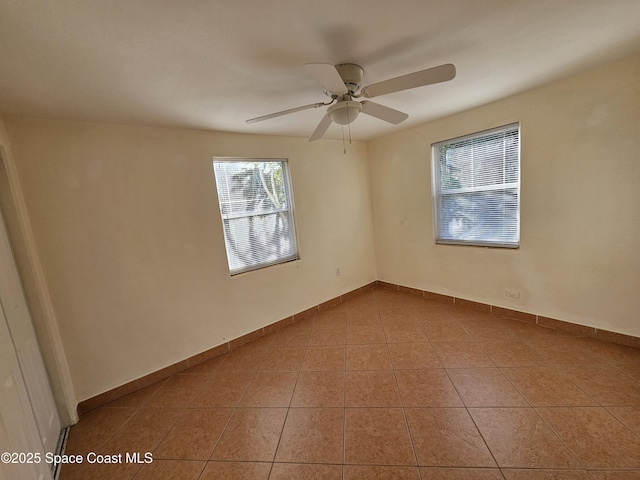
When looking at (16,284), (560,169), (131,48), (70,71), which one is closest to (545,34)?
(560,169)

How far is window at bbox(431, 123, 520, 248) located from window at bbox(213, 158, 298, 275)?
1.86 metres

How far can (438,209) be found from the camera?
315 centimetres

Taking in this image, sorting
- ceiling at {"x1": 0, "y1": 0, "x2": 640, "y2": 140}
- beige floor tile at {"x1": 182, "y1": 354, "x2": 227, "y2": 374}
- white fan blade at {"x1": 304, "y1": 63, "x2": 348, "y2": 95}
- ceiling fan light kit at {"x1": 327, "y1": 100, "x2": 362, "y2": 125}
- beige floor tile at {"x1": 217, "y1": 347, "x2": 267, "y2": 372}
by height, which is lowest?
beige floor tile at {"x1": 217, "y1": 347, "x2": 267, "y2": 372}

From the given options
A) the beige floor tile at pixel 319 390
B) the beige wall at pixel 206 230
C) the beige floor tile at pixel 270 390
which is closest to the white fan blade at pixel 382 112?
the beige wall at pixel 206 230

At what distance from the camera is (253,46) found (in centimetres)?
125

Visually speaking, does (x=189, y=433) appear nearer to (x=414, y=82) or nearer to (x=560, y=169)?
(x=414, y=82)

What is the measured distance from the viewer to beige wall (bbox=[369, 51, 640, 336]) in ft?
6.29

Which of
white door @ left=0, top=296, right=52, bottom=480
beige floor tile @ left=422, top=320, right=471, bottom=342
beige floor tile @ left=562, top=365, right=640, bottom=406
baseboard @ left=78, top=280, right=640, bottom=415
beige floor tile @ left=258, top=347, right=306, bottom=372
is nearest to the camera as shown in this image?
white door @ left=0, top=296, right=52, bottom=480

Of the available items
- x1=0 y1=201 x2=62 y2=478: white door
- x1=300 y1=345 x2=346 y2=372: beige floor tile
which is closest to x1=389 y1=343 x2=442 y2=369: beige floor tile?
x1=300 y1=345 x2=346 y2=372: beige floor tile

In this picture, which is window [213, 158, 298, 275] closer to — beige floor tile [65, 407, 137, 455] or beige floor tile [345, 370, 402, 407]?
beige floor tile [65, 407, 137, 455]

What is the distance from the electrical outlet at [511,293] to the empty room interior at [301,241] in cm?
1

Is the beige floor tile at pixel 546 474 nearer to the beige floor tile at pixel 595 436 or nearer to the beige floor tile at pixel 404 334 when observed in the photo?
the beige floor tile at pixel 595 436

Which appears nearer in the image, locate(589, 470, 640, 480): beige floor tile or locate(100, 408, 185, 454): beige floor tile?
locate(589, 470, 640, 480): beige floor tile

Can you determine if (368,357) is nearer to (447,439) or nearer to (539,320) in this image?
(447,439)
